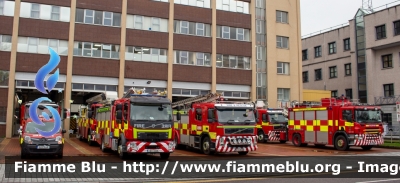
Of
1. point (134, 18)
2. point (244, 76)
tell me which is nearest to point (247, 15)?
point (244, 76)

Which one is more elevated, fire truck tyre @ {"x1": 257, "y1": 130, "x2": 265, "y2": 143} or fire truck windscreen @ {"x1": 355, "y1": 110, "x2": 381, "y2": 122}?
fire truck windscreen @ {"x1": 355, "y1": 110, "x2": 381, "y2": 122}

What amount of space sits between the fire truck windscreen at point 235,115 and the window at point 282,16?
24202 mm

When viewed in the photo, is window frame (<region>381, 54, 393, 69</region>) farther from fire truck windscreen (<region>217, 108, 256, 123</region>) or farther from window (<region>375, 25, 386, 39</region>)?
fire truck windscreen (<region>217, 108, 256, 123</region>)

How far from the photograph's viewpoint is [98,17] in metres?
32.3

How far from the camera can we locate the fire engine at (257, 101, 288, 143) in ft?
91.5

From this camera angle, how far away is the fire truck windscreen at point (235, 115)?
17719mm

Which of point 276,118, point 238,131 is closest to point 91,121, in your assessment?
point 238,131

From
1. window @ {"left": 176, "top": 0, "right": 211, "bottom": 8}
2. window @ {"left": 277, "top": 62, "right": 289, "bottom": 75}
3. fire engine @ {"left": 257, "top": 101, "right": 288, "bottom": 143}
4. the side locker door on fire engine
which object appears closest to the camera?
the side locker door on fire engine

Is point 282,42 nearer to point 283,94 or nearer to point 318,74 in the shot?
point 283,94

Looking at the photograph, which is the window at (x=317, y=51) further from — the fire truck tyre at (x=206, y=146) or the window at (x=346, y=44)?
the fire truck tyre at (x=206, y=146)

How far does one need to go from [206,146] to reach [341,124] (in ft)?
27.2

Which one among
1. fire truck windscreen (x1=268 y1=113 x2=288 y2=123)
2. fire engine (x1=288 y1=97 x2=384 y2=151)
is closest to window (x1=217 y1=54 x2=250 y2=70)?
fire truck windscreen (x1=268 y1=113 x2=288 y2=123)

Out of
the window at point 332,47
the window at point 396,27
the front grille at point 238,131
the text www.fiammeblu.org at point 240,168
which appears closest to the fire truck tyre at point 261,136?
the front grille at point 238,131

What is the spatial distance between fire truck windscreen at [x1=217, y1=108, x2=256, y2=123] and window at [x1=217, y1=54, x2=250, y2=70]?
1857 cm
